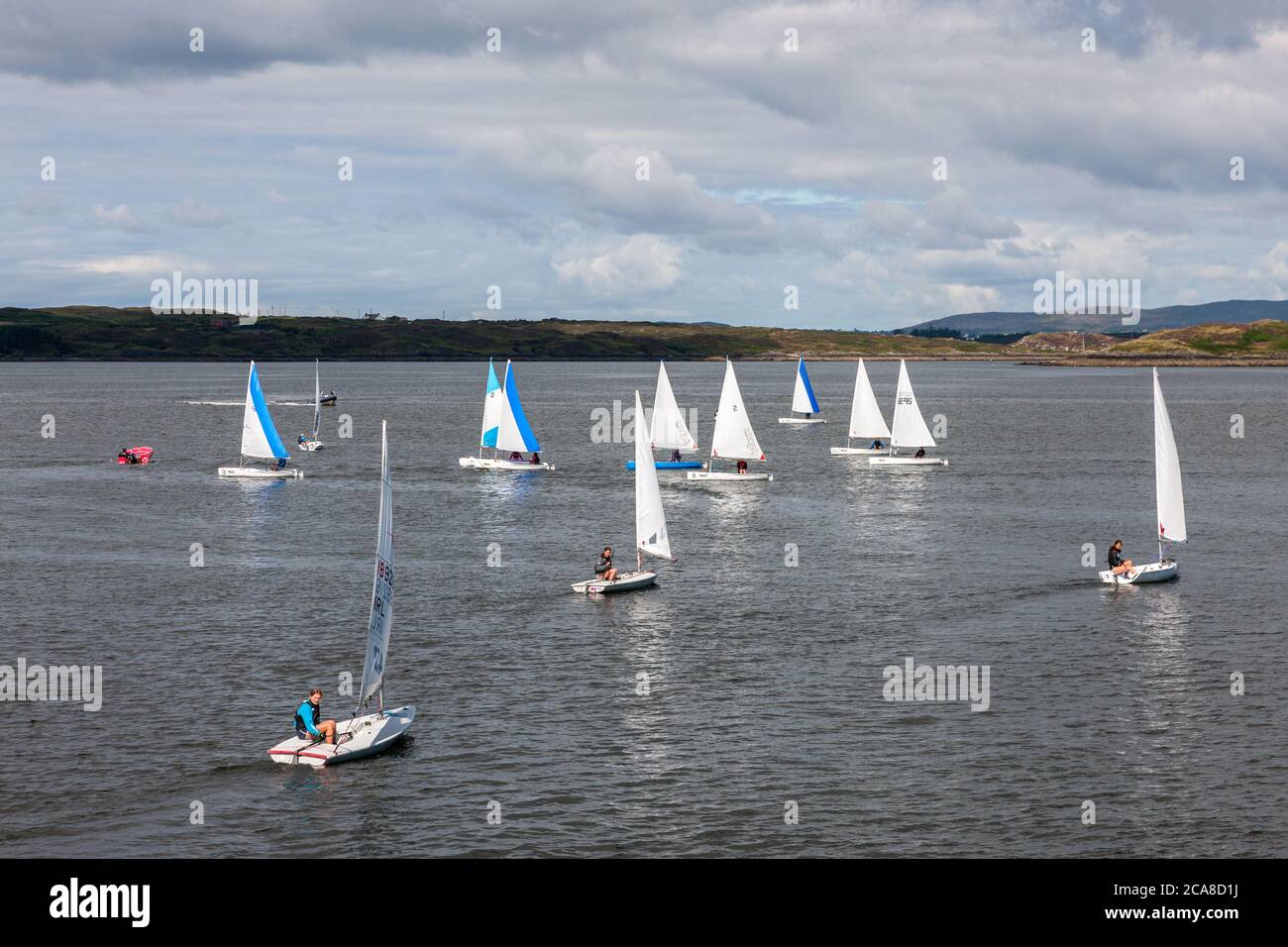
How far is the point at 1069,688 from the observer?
50.2 metres

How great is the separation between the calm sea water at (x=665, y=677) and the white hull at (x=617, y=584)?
2.98 feet

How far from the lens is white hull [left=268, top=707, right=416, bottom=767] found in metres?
41.2

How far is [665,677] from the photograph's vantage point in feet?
170

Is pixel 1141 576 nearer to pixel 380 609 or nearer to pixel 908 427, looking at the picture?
pixel 380 609

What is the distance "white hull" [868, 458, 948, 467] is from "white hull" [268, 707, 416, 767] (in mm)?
90405

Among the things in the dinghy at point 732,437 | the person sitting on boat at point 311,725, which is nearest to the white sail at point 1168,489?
the dinghy at point 732,437

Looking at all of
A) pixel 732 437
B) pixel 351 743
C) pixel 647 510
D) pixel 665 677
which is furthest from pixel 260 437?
pixel 351 743

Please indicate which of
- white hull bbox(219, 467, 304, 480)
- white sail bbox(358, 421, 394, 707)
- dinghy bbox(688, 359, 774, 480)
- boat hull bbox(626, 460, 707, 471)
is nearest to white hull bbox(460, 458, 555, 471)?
boat hull bbox(626, 460, 707, 471)

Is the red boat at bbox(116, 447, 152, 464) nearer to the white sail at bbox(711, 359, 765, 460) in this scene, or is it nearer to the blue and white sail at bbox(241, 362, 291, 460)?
the blue and white sail at bbox(241, 362, 291, 460)

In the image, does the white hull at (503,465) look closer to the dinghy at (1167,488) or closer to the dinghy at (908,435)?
the dinghy at (908,435)
